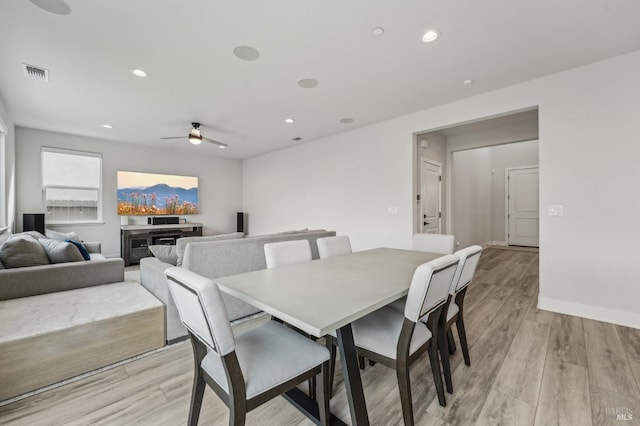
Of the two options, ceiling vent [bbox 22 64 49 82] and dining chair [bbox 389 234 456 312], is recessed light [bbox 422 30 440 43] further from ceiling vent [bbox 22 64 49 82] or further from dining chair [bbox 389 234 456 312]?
ceiling vent [bbox 22 64 49 82]

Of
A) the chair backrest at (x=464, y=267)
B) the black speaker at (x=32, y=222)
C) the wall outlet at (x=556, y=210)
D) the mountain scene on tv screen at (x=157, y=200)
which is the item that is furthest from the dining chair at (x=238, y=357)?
the mountain scene on tv screen at (x=157, y=200)

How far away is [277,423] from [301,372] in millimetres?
534

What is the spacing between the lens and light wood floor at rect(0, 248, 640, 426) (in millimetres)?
1490

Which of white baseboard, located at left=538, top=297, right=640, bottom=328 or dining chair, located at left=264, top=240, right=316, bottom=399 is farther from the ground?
dining chair, located at left=264, top=240, right=316, bottom=399

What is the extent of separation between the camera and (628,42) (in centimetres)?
244

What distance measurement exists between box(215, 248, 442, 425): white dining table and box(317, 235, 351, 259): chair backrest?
495 mm

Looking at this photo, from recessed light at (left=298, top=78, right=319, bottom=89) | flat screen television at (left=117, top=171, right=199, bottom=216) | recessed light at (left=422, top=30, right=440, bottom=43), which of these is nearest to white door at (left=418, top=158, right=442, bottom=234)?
recessed light at (left=298, top=78, right=319, bottom=89)

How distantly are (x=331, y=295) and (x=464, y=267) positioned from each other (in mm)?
951

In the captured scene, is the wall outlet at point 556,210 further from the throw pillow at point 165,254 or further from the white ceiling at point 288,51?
the throw pillow at point 165,254

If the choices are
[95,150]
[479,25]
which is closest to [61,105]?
[95,150]

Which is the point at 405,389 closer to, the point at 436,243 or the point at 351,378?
the point at 351,378

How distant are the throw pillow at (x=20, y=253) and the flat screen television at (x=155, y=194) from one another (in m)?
3.82

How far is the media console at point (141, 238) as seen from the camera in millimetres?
5477

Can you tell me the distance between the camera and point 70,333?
71.7 inches
